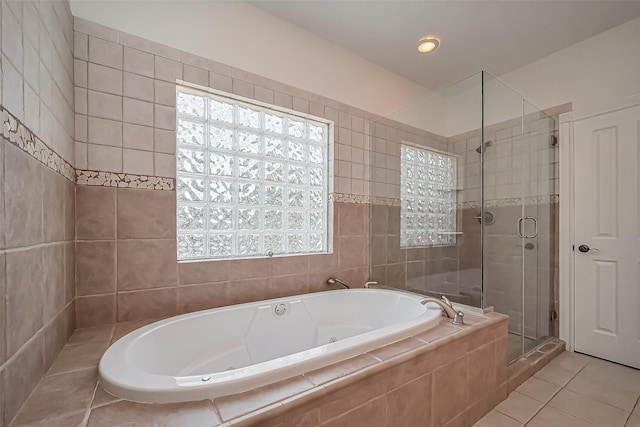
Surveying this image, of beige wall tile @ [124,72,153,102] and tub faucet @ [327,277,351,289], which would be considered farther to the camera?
tub faucet @ [327,277,351,289]

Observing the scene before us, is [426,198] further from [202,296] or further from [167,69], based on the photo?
[167,69]

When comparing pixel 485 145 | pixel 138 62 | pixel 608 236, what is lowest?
pixel 608 236

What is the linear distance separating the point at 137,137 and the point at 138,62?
41 centimetres

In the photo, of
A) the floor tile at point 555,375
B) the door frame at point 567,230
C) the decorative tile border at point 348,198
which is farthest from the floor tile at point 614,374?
the decorative tile border at point 348,198

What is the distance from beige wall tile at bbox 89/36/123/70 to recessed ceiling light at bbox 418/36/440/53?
6.83 ft

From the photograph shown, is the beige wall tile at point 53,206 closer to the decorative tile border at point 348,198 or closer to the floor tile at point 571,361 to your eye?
the decorative tile border at point 348,198

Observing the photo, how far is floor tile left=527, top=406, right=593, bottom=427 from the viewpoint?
1410mm

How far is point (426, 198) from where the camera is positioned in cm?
266

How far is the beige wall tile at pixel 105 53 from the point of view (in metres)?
1.44

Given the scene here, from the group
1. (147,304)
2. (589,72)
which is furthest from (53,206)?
(589,72)

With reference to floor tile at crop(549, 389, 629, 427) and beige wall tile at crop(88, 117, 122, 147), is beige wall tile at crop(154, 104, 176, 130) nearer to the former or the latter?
beige wall tile at crop(88, 117, 122, 147)

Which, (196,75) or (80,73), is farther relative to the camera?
(196,75)

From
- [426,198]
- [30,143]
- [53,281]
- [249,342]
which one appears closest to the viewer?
[30,143]

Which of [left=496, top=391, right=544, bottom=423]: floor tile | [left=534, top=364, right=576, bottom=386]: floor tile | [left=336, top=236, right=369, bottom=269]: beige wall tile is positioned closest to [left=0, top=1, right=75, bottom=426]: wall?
[left=336, top=236, right=369, bottom=269]: beige wall tile
